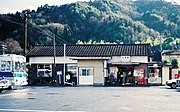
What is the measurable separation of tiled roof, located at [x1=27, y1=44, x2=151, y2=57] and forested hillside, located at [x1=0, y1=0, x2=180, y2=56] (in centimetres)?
1486

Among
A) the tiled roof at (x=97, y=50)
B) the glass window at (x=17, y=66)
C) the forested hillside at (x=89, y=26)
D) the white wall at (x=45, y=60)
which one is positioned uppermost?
the forested hillside at (x=89, y=26)

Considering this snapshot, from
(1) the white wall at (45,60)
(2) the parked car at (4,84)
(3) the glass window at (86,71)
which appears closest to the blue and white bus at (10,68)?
(2) the parked car at (4,84)

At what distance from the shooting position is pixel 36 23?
75.2m

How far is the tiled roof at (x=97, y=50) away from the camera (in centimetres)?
4603

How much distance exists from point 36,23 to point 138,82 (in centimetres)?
3852

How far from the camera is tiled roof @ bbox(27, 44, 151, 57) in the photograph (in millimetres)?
46031

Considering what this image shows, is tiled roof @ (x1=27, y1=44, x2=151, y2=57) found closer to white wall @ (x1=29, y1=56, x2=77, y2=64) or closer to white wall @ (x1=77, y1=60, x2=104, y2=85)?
white wall @ (x1=29, y1=56, x2=77, y2=64)

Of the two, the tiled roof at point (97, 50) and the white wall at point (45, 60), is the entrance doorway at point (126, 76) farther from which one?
the white wall at point (45, 60)

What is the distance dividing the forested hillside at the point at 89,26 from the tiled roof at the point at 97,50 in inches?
585

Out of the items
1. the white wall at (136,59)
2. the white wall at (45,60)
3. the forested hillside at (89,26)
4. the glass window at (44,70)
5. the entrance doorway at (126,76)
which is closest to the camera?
the entrance doorway at (126,76)

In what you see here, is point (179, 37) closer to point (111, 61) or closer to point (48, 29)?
point (48, 29)

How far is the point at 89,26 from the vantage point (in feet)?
275

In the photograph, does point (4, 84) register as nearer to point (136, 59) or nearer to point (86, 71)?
point (86, 71)

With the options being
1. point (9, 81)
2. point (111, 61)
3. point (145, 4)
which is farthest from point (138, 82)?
point (145, 4)
